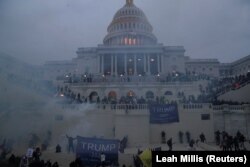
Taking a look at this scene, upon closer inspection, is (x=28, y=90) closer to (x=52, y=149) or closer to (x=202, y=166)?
(x=52, y=149)

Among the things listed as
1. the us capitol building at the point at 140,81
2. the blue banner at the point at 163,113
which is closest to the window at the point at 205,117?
the us capitol building at the point at 140,81

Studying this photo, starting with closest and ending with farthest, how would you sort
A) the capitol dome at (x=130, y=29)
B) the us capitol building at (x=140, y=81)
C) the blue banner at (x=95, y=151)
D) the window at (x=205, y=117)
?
the blue banner at (x=95, y=151), the us capitol building at (x=140, y=81), the window at (x=205, y=117), the capitol dome at (x=130, y=29)

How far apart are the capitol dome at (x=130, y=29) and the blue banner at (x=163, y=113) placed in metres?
72.7

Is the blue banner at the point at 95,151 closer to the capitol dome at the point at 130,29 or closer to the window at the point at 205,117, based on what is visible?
the window at the point at 205,117

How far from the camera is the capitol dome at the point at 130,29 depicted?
338 feet

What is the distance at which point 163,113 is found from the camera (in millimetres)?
30656

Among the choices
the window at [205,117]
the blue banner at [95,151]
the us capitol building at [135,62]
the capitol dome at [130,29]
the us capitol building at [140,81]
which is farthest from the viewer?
the capitol dome at [130,29]

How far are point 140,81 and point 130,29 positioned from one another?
50.4 meters

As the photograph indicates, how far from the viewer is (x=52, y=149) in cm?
2894

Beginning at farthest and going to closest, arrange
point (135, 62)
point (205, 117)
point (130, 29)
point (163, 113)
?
point (130, 29) < point (135, 62) < point (205, 117) < point (163, 113)

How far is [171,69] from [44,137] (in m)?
58.2

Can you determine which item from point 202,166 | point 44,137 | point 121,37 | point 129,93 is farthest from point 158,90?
point 121,37

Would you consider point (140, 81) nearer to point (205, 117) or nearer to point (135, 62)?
point (205, 117)

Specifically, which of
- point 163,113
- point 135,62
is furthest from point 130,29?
point 163,113
